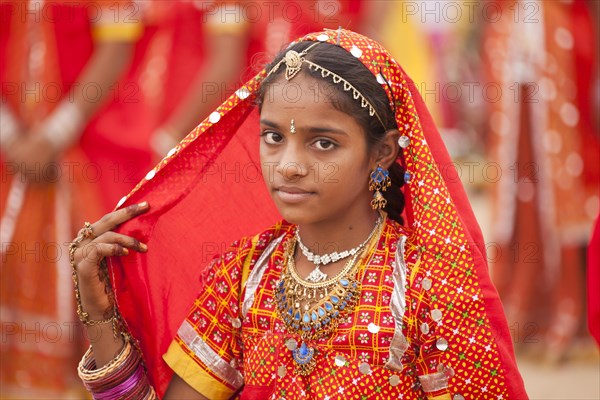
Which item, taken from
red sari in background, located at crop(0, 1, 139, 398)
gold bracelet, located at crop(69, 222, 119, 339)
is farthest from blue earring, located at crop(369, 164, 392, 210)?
red sari in background, located at crop(0, 1, 139, 398)

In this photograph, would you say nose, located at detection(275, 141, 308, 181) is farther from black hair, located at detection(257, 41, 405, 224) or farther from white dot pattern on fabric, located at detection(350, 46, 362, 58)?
white dot pattern on fabric, located at detection(350, 46, 362, 58)

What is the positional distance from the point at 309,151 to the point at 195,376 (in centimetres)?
78

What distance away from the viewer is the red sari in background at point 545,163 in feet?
19.6

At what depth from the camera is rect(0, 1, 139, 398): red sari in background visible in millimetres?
4992

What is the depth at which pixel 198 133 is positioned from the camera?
287 centimetres

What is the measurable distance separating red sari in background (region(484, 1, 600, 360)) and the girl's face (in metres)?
3.62

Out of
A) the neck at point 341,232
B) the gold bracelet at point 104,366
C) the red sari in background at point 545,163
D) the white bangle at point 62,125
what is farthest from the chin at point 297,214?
the red sari in background at point 545,163

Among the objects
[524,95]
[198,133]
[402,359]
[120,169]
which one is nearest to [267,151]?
[198,133]

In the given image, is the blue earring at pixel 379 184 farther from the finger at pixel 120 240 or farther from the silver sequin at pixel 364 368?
the finger at pixel 120 240

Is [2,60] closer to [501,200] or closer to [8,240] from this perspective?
[8,240]

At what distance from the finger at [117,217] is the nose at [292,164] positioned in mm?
502

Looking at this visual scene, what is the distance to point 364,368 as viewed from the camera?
2.61m

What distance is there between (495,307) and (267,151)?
0.74 m

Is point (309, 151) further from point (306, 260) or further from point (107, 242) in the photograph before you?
point (107, 242)
